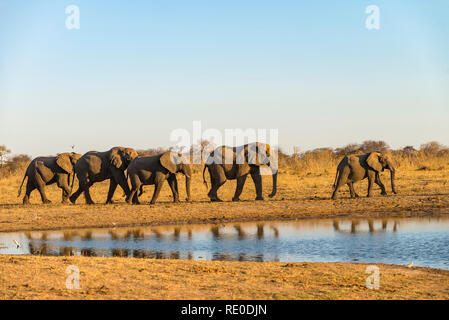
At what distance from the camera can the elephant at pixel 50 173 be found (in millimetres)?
24562

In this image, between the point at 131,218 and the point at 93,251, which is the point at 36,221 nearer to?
the point at 131,218

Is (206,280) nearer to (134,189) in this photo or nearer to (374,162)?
(134,189)

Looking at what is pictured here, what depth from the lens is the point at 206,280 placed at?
974 centimetres

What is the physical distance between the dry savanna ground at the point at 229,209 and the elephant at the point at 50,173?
29.0 inches

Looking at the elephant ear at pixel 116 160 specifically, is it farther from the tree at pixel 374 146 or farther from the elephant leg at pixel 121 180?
the tree at pixel 374 146

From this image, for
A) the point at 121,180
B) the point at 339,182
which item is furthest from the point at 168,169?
the point at 339,182

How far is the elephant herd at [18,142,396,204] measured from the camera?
2314 cm

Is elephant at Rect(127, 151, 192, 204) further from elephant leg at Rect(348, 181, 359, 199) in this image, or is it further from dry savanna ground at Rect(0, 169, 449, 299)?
elephant leg at Rect(348, 181, 359, 199)

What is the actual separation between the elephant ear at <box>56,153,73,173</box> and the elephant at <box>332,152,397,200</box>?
1044cm

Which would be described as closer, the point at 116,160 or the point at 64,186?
the point at 116,160

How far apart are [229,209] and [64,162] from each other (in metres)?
7.72
